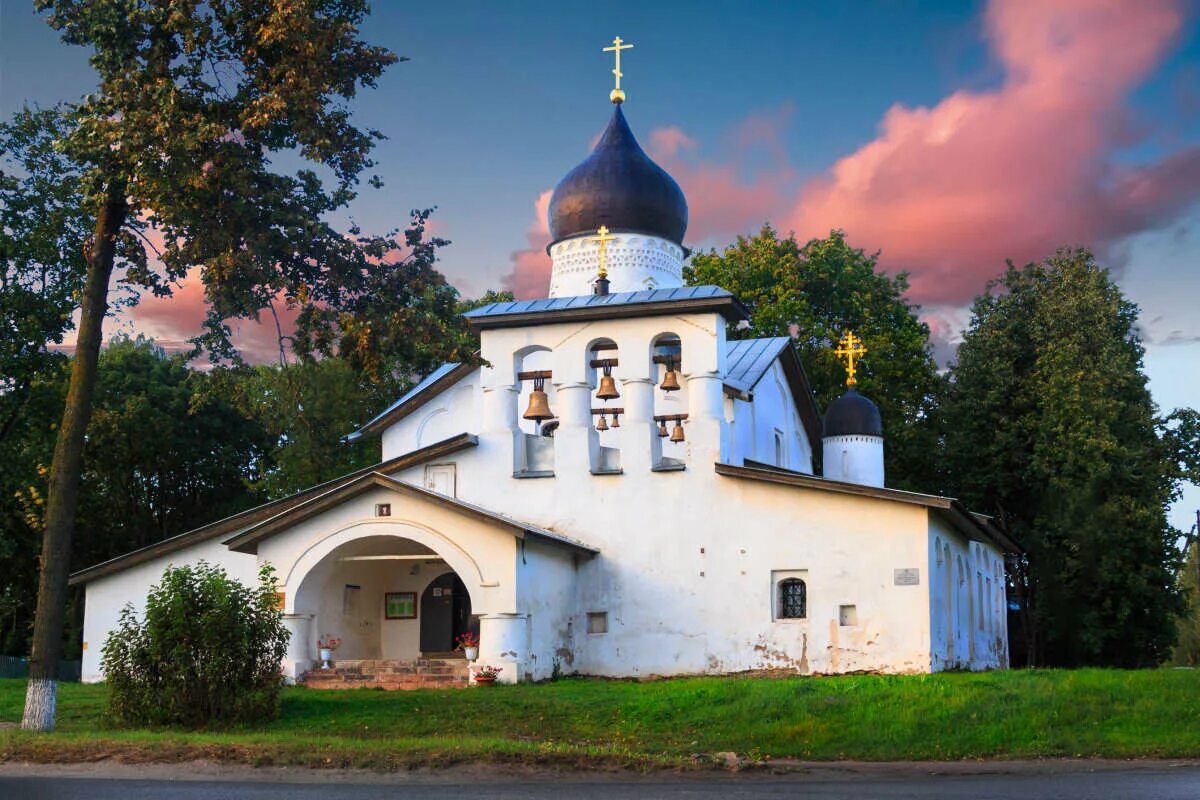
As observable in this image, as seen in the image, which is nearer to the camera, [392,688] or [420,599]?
[392,688]

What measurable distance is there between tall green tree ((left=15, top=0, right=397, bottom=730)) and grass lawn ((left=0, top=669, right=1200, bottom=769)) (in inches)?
112

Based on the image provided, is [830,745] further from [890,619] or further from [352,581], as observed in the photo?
[352,581]

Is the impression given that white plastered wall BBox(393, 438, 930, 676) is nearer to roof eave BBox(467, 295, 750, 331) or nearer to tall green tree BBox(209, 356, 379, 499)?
roof eave BBox(467, 295, 750, 331)

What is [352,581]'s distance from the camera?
24.1 metres

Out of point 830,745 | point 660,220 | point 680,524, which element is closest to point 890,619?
point 680,524

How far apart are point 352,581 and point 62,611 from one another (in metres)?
8.86

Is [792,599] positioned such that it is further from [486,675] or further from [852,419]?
[852,419]

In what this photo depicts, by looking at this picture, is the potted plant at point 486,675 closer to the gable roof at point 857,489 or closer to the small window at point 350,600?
the small window at point 350,600

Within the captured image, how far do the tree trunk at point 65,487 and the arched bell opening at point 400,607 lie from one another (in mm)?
8228

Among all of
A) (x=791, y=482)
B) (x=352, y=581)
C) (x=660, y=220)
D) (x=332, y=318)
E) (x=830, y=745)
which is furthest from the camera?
(x=660, y=220)

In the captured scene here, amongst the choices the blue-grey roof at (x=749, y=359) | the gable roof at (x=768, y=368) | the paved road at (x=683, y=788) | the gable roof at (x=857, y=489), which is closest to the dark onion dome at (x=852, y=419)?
the gable roof at (x=768, y=368)

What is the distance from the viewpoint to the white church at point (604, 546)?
21453mm

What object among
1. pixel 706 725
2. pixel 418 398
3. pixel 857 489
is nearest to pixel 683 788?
pixel 706 725

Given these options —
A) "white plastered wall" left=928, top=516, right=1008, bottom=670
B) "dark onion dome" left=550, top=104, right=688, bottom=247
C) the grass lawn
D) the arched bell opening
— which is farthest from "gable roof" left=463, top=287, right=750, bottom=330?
"dark onion dome" left=550, top=104, right=688, bottom=247
